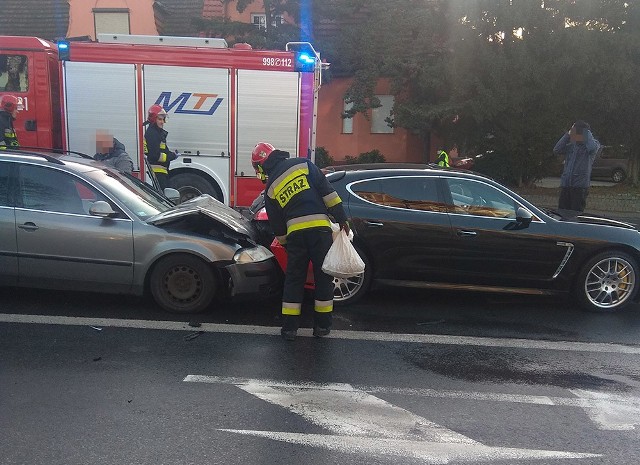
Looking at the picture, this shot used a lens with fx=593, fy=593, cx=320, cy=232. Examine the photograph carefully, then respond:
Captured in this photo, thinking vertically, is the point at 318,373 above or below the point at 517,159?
below

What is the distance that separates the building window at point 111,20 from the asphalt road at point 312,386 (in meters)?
17.7

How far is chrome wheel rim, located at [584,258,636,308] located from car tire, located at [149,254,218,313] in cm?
384

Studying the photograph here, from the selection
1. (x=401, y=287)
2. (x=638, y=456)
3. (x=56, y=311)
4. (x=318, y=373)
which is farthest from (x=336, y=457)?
(x=56, y=311)

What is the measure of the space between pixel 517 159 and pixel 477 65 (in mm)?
3146

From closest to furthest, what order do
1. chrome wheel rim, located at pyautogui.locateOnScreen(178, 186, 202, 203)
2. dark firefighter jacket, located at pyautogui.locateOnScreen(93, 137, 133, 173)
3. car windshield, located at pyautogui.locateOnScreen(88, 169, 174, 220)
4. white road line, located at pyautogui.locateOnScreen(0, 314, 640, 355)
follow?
white road line, located at pyautogui.locateOnScreen(0, 314, 640, 355) < car windshield, located at pyautogui.locateOnScreen(88, 169, 174, 220) < dark firefighter jacket, located at pyautogui.locateOnScreen(93, 137, 133, 173) < chrome wheel rim, located at pyautogui.locateOnScreen(178, 186, 202, 203)

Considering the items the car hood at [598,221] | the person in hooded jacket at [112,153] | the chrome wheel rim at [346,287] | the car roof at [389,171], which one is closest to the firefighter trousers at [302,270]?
the chrome wheel rim at [346,287]

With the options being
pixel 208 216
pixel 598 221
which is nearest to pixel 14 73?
pixel 208 216

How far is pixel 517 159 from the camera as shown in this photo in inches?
682

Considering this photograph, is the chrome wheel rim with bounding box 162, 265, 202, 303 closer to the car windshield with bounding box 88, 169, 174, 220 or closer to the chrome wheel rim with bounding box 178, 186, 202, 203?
the car windshield with bounding box 88, 169, 174, 220

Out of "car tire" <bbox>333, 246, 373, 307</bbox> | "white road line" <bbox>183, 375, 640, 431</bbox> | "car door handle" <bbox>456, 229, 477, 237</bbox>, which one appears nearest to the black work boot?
"white road line" <bbox>183, 375, 640, 431</bbox>

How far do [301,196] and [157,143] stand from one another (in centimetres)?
457

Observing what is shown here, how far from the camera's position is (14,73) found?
9398 mm

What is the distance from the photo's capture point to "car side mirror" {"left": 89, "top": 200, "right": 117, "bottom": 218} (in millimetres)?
5422

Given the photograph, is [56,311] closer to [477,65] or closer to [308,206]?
[308,206]
